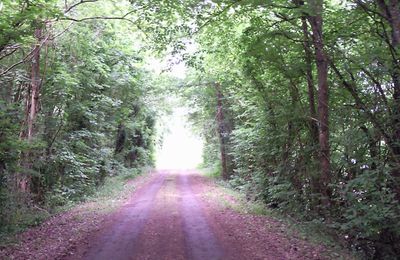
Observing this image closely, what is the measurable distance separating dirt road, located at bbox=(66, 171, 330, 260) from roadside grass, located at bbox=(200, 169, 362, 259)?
13.9 inches

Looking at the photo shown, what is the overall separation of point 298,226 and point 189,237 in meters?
3.37

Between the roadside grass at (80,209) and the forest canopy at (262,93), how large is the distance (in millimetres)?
348

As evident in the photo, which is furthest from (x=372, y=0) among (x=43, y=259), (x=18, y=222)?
(x=18, y=222)

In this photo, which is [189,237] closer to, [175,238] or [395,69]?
[175,238]

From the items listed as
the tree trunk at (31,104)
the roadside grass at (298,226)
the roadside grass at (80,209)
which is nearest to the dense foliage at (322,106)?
the roadside grass at (298,226)

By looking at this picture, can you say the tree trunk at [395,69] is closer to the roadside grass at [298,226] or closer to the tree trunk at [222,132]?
the roadside grass at [298,226]

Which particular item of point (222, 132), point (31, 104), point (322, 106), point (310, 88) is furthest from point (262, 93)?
point (222, 132)

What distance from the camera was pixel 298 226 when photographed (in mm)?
11188

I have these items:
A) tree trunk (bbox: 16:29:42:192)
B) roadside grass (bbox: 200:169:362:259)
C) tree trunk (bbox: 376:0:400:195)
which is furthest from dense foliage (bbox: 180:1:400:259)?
tree trunk (bbox: 16:29:42:192)

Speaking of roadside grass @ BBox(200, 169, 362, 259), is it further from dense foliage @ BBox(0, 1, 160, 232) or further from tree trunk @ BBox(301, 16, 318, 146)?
dense foliage @ BBox(0, 1, 160, 232)

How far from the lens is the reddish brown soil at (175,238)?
825cm

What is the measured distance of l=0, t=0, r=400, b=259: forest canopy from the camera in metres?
8.88

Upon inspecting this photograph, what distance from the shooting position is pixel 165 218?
12359 millimetres

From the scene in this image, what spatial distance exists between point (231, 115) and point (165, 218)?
13.7 metres
